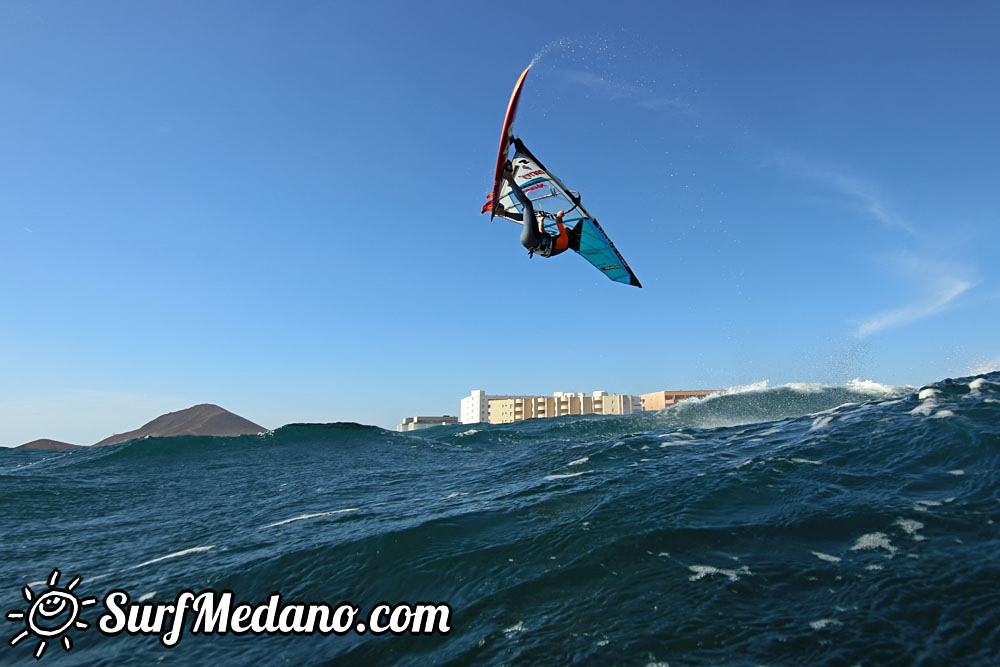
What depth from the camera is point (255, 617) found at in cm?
496

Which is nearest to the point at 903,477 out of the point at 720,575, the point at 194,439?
the point at 720,575

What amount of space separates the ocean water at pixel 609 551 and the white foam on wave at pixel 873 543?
25mm

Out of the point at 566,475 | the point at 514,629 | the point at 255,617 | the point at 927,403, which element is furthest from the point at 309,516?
the point at 927,403

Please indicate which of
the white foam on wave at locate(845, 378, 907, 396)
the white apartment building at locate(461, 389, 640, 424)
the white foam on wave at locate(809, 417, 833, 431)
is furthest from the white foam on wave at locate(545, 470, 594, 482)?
the white apartment building at locate(461, 389, 640, 424)

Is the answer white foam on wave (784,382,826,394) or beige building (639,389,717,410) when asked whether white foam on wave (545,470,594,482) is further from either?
beige building (639,389,717,410)

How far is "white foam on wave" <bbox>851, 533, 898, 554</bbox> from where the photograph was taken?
16.0 ft

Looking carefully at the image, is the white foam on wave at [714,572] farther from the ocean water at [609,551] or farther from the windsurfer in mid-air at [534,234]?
the windsurfer in mid-air at [534,234]

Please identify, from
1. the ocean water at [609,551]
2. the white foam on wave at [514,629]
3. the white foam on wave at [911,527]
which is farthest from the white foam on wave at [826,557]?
the white foam on wave at [514,629]

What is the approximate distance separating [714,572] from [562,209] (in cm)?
1223

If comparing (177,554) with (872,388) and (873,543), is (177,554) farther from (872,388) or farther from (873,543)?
(872,388)

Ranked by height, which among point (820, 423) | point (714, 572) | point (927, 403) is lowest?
point (714, 572)

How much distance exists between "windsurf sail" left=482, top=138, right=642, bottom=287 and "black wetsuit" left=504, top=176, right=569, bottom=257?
53cm

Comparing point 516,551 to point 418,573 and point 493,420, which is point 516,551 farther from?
point 493,420

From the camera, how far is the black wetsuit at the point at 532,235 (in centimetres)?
1191
